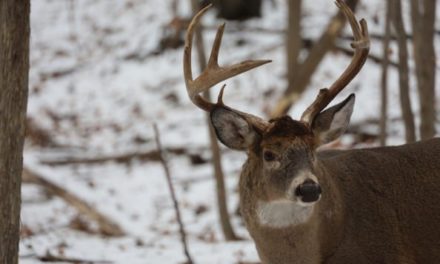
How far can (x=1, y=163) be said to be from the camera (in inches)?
191

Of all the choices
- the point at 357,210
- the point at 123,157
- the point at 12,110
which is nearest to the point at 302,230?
the point at 357,210

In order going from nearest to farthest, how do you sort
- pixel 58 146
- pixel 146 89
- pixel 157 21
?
pixel 58 146 < pixel 146 89 < pixel 157 21

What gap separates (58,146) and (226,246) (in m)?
6.83

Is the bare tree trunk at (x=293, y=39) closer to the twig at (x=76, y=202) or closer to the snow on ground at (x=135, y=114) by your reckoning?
the snow on ground at (x=135, y=114)

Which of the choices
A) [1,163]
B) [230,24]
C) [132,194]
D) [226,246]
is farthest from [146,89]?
[1,163]

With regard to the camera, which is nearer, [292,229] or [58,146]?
[292,229]

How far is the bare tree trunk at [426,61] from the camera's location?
7945 millimetres

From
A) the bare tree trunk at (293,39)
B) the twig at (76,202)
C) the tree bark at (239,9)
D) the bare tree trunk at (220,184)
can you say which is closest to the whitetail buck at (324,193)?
the bare tree trunk at (220,184)

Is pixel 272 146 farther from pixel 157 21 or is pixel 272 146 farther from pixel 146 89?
pixel 157 21

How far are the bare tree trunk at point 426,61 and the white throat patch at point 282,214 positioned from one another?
11.8ft

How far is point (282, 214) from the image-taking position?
15.7 feet

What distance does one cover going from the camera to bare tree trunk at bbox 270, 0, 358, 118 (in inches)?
417

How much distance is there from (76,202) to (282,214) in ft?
21.2

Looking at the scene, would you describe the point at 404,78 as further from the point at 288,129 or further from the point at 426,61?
the point at 288,129
